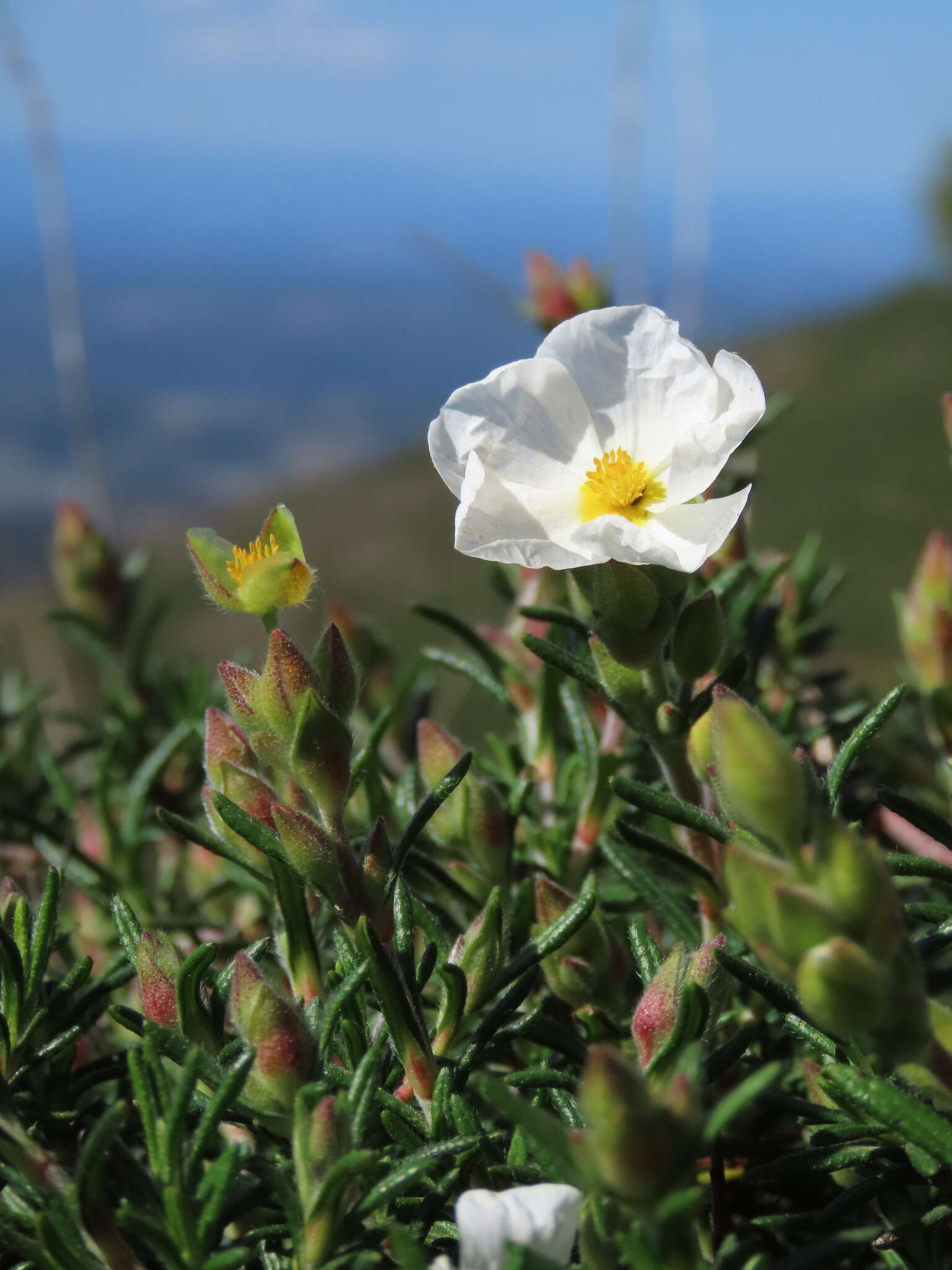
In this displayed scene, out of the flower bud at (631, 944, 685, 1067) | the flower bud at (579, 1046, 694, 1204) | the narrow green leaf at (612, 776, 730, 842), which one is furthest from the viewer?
the narrow green leaf at (612, 776, 730, 842)

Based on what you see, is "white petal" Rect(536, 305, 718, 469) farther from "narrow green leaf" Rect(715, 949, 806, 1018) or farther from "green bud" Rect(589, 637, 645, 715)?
"narrow green leaf" Rect(715, 949, 806, 1018)

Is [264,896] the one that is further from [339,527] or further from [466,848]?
[339,527]

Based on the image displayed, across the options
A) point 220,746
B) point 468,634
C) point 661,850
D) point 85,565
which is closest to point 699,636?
point 661,850

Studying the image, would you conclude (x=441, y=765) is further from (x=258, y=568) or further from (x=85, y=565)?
(x=85, y=565)

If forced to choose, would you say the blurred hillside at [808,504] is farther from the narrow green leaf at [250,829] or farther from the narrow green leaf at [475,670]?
the narrow green leaf at [250,829]

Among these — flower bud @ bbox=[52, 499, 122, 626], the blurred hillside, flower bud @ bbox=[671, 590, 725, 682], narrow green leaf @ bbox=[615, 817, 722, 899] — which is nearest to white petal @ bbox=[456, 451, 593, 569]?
flower bud @ bbox=[671, 590, 725, 682]

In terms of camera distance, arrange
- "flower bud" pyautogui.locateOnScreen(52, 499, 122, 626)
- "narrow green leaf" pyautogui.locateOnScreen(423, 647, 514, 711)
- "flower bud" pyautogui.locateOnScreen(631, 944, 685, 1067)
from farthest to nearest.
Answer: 1. "flower bud" pyautogui.locateOnScreen(52, 499, 122, 626)
2. "narrow green leaf" pyautogui.locateOnScreen(423, 647, 514, 711)
3. "flower bud" pyautogui.locateOnScreen(631, 944, 685, 1067)

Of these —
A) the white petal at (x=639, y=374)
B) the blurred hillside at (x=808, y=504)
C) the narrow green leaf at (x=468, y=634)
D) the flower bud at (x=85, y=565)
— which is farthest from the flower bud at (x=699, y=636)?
the blurred hillside at (x=808, y=504)
